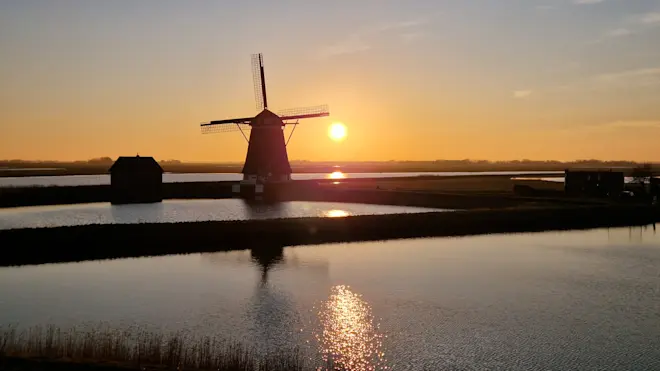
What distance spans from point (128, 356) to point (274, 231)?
24504 millimetres

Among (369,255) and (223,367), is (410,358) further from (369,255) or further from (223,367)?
(369,255)

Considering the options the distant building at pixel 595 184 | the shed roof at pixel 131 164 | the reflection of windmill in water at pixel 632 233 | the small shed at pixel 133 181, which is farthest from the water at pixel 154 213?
the distant building at pixel 595 184

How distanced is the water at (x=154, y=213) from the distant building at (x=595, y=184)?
55.9 ft

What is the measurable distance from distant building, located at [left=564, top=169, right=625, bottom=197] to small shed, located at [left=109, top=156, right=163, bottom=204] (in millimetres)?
42507

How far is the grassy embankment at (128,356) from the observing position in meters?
11.5

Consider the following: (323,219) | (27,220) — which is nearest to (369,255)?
(323,219)

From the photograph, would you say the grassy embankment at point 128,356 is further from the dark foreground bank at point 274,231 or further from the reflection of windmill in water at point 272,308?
the dark foreground bank at point 274,231

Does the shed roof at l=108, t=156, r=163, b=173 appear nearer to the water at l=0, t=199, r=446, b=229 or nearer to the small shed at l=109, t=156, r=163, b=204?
the small shed at l=109, t=156, r=163, b=204

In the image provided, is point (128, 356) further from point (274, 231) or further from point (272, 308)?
point (274, 231)

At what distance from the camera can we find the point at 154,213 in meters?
51.7

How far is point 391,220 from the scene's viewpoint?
41.1 metres

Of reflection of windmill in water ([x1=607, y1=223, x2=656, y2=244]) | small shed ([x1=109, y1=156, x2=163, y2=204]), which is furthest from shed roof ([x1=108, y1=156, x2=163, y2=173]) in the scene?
reflection of windmill in water ([x1=607, y1=223, x2=656, y2=244])

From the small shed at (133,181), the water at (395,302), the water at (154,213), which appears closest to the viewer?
the water at (395,302)

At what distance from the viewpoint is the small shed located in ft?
207
